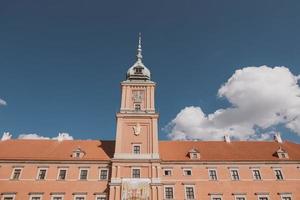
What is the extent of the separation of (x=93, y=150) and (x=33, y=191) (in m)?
8.79

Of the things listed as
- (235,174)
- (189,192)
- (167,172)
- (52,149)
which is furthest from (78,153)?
(235,174)

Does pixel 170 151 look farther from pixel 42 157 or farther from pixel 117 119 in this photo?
pixel 42 157

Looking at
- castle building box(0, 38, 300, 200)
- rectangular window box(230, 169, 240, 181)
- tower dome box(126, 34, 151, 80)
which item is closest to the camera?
castle building box(0, 38, 300, 200)

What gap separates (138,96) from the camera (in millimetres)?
38094

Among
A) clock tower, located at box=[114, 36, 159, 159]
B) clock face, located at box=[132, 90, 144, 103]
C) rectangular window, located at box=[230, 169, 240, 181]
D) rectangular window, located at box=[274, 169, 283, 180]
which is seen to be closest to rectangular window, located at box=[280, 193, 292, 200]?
rectangular window, located at box=[274, 169, 283, 180]

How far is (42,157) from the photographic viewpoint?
33656 millimetres

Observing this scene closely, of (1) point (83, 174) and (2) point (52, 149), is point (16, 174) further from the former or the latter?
(1) point (83, 174)

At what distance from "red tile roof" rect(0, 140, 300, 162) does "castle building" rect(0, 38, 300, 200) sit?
0.40 ft

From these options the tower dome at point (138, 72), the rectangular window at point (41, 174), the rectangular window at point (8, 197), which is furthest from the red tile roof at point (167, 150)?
the tower dome at point (138, 72)

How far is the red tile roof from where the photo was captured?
113 feet

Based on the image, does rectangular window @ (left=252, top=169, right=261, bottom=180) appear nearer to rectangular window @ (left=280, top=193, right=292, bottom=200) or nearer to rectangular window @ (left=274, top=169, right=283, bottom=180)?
rectangular window @ (left=274, top=169, right=283, bottom=180)

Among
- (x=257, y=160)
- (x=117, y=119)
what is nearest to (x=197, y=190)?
(x=257, y=160)

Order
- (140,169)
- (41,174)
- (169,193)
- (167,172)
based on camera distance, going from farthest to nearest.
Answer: (167,172) → (41,174) → (140,169) → (169,193)

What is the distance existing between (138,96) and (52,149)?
1379 cm
